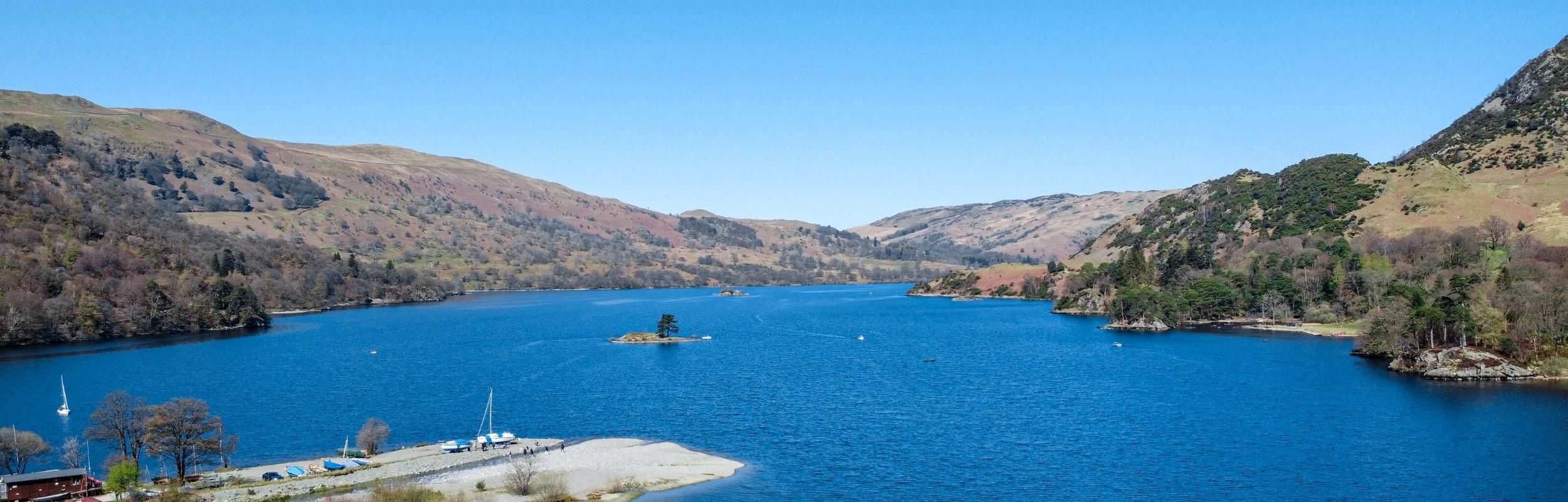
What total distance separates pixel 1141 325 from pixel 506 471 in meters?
123

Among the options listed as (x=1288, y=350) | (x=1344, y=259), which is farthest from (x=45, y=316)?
(x=1344, y=259)

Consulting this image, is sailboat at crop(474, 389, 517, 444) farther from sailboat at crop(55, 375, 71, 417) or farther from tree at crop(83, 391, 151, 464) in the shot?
sailboat at crop(55, 375, 71, 417)

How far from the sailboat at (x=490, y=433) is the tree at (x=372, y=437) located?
6054 millimetres

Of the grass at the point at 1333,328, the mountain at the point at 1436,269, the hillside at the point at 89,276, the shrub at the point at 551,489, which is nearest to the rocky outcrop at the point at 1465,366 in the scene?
the mountain at the point at 1436,269

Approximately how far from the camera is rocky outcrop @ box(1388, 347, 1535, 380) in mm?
91875

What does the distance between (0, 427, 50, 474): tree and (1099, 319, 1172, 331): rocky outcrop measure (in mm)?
138547

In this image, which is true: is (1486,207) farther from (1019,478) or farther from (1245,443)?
(1019,478)

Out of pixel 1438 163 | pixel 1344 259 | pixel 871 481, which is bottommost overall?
pixel 871 481

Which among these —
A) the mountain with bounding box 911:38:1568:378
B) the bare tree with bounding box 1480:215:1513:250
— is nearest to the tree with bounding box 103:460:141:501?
the mountain with bounding box 911:38:1568:378

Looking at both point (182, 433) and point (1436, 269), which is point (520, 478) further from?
point (1436, 269)

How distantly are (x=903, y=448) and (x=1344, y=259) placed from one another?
121 metres

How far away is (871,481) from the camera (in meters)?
59.8

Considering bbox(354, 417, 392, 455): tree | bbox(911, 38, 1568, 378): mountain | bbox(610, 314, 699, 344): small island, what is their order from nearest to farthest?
bbox(354, 417, 392, 455): tree < bbox(911, 38, 1568, 378): mountain < bbox(610, 314, 699, 344): small island

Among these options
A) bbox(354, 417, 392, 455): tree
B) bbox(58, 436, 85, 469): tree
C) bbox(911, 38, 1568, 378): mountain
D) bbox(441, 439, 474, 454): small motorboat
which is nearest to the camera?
bbox(58, 436, 85, 469): tree
